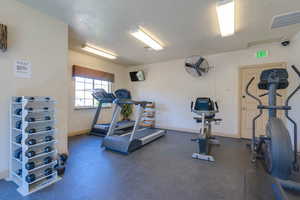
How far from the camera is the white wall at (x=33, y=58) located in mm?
1909

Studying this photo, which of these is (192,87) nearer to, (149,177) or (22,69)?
(149,177)

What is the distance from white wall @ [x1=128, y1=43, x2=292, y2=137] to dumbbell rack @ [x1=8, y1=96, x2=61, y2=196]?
3.80 metres

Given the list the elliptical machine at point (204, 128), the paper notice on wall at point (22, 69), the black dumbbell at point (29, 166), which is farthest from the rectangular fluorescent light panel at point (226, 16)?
the black dumbbell at point (29, 166)

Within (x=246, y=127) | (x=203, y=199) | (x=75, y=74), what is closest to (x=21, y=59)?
(x=75, y=74)

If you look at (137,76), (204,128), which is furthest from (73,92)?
(204,128)

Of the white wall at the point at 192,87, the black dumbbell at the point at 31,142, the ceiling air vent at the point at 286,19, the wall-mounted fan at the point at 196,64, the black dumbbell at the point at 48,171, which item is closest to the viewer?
the black dumbbell at the point at 31,142

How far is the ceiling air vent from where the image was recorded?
2357 millimetres

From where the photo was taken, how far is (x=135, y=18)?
248 centimetres

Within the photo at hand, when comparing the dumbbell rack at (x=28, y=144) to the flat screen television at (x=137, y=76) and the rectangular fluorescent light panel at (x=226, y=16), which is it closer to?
the rectangular fluorescent light panel at (x=226, y=16)

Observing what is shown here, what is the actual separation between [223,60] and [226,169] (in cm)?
323

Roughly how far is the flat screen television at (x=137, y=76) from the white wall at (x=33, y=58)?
3329 mm

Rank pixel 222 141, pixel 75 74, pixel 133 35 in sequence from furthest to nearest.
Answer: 1. pixel 75 74
2. pixel 222 141
3. pixel 133 35

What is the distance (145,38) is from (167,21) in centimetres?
79

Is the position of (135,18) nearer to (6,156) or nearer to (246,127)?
(6,156)
